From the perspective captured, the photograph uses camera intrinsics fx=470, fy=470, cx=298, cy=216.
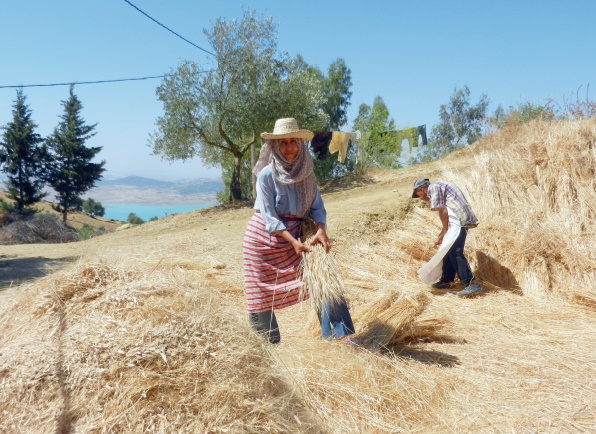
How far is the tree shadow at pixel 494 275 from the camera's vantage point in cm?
484

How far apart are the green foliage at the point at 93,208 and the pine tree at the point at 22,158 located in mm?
4694

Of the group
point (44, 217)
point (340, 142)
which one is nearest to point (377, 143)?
point (340, 142)

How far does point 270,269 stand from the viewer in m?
2.94

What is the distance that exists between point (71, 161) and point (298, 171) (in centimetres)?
2578

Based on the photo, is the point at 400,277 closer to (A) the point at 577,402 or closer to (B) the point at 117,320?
(A) the point at 577,402

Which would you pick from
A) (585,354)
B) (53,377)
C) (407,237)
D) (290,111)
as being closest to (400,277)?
(407,237)

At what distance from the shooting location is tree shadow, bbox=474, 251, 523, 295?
15.9 feet

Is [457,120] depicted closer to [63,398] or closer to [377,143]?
[377,143]

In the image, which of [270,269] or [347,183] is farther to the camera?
[347,183]

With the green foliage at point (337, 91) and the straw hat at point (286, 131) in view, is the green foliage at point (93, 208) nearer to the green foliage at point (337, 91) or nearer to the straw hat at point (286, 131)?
the green foliage at point (337, 91)

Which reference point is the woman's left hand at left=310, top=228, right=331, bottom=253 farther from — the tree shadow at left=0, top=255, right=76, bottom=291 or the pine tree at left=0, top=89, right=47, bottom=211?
the pine tree at left=0, top=89, right=47, bottom=211

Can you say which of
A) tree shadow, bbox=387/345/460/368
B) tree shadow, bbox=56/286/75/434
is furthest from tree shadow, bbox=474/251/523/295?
tree shadow, bbox=56/286/75/434

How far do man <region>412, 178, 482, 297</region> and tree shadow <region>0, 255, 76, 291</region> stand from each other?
4.14 m

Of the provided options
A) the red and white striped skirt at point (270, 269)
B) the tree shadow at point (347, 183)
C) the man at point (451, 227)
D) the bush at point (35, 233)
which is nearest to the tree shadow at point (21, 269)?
the red and white striped skirt at point (270, 269)
